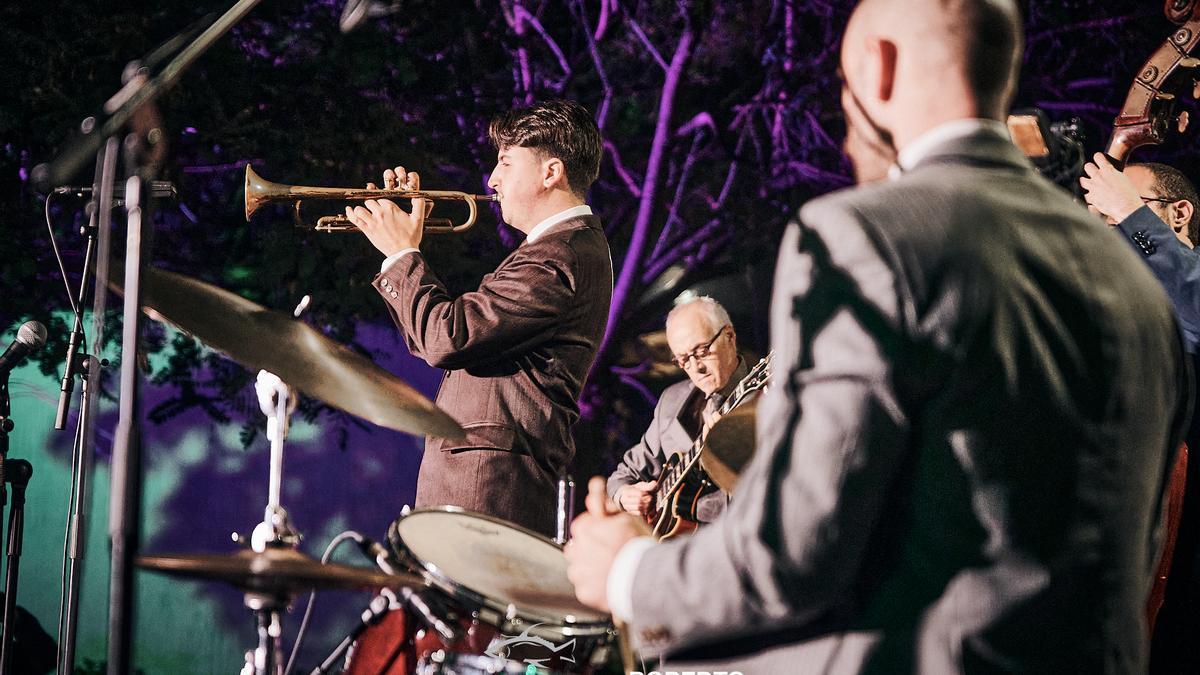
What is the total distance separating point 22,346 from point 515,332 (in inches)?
72.8

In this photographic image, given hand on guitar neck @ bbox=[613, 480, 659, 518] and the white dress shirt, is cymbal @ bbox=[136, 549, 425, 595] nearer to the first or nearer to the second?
the white dress shirt

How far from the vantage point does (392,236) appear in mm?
3240

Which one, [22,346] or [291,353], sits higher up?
[22,346]

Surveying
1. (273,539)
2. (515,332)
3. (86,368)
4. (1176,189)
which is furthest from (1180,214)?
(86,368)

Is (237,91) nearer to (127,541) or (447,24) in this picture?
Answer: (447,24)

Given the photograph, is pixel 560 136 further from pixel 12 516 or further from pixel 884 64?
pixel 12 516

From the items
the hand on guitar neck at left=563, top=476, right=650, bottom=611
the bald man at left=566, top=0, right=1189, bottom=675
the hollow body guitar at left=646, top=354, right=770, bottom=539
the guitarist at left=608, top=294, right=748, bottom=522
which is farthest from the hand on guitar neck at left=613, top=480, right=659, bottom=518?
the bald man at left=566, top=0, right=1189, bottom=675

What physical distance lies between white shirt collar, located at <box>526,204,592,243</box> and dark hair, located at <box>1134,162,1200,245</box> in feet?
7.46

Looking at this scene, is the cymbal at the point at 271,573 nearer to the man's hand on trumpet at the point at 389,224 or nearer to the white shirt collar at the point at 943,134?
the white shirt collar at the point at 943,134

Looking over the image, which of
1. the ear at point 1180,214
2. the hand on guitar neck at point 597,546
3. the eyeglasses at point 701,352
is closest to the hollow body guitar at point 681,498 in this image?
the eyeglasses at point 701,352

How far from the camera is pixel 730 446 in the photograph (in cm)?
214

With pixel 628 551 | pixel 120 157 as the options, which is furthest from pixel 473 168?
pixel 628 551

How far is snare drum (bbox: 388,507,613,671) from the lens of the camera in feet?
6.09

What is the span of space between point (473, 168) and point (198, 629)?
328 cm
